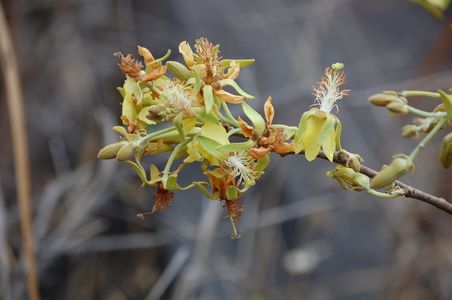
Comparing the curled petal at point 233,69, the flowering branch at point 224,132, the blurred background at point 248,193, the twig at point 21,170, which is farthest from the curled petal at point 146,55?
the blurred background at point 248,193

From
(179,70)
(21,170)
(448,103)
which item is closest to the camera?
(448,103)

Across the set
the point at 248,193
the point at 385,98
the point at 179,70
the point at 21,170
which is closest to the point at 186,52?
the point at 179,70

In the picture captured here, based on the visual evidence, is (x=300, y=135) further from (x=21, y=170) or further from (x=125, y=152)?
(x=21, y=170)

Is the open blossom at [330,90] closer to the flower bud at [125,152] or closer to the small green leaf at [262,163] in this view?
the small green leaf at [262,163]

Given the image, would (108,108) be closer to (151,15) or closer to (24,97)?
(24,97)

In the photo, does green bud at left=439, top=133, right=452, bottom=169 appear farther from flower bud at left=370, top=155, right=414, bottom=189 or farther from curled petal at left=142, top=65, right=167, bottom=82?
curled petal at left=142, top=65, right=167, bottom=82

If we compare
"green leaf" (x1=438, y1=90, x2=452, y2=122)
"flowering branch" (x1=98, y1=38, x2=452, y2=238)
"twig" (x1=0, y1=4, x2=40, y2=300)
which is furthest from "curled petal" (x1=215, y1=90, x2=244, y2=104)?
"twig" (x1=0, y1=4, x2=40, y2=300)

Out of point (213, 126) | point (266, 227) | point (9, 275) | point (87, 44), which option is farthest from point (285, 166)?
point (213, 126)
